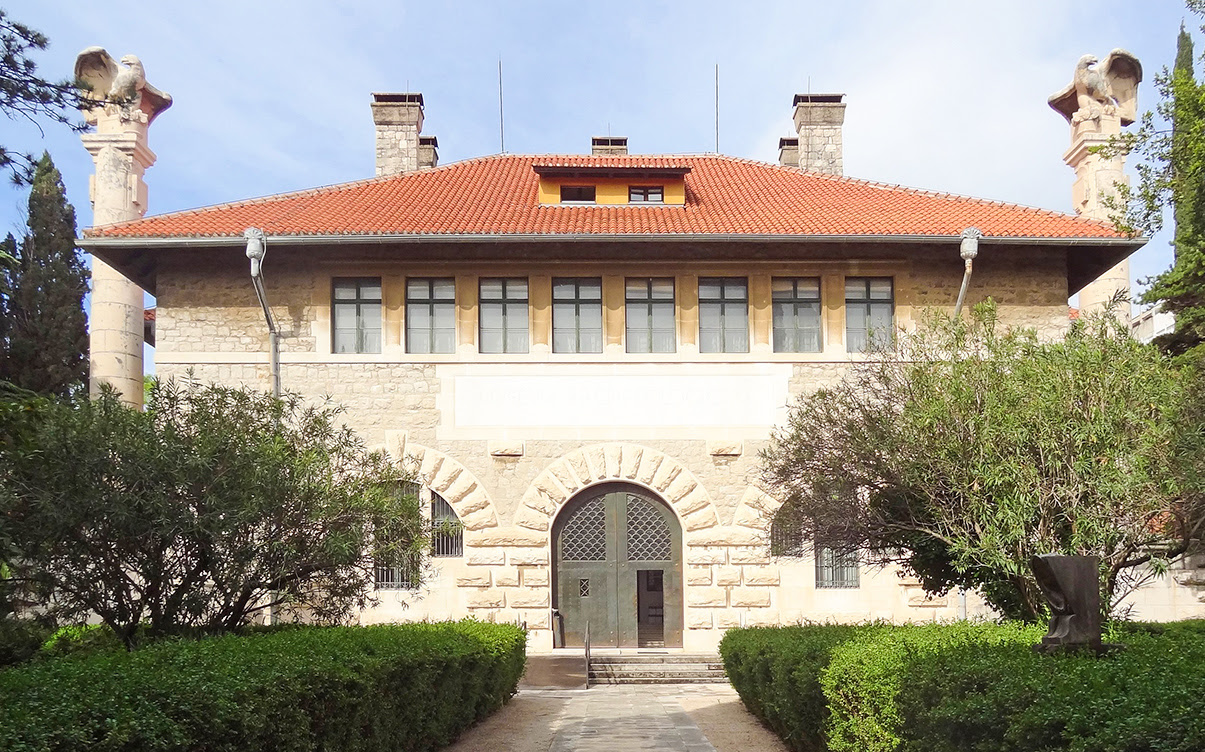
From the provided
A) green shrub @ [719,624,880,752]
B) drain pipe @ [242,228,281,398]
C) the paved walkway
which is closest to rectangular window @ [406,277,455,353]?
drain pipe @ [242,228,281,398]

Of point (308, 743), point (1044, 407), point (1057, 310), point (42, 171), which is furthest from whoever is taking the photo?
point (42, 171)

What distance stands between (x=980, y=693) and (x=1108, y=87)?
21.3 metres

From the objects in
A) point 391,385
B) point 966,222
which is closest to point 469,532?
point 391,385

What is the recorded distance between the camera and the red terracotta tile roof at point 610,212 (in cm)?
2008

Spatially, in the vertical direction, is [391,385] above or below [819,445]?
above

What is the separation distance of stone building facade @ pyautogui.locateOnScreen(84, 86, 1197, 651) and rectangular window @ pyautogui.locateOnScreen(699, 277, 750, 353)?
0.03 meters

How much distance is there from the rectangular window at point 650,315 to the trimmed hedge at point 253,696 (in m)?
9.08

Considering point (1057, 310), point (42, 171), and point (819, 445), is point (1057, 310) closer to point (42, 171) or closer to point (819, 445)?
point (819, 445)

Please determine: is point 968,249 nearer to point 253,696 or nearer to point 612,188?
point 612,188

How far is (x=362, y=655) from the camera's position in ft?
29.6

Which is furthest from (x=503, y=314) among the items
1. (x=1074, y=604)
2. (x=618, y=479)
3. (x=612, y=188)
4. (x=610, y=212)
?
(x=1074, y=604)

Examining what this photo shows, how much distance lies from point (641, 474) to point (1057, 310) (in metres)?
7.82

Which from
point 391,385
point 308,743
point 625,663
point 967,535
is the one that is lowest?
point 625,663

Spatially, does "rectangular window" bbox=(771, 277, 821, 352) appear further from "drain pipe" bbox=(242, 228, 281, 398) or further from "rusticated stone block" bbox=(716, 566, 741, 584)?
"drain pipe" bbox=(242, 228, 281, 398)
